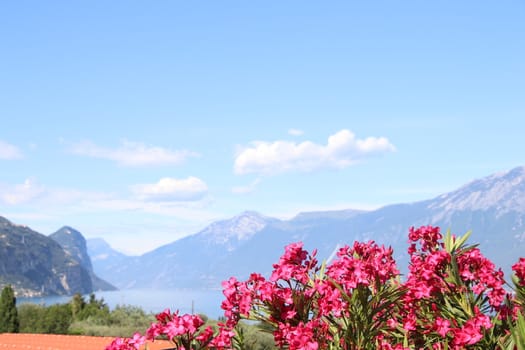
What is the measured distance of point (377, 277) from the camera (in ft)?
13.6

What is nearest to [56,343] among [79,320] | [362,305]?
[79,320]

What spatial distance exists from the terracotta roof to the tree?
3.51 metres

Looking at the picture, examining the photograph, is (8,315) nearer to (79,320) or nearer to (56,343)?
(79,320)

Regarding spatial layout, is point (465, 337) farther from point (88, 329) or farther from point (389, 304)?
point (88, 329)

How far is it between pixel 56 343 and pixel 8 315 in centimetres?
761

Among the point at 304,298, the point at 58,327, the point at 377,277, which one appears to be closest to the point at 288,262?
the point at 304,298

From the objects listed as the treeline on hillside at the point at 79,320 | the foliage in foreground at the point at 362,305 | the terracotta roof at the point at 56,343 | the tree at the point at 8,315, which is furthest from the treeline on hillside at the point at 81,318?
the foliage in foreground at the point at 362,305

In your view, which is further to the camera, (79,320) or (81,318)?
(81,318)

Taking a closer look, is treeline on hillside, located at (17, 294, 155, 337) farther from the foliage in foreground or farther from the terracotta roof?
the foliage in foreground

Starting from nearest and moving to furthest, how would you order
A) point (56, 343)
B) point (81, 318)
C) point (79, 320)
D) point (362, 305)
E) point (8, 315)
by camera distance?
1. point (362, 305)
2. point (56, 343)
3. point (8, 315)
4. point (79, 320)
5. point (81, 318)

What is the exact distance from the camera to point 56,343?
775 inches

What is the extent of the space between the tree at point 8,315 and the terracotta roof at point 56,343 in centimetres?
351

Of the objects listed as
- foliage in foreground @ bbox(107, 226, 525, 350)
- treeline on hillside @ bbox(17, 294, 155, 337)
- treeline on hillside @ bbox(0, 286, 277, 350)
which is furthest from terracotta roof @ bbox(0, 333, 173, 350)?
foliage in foreground @ bbox(107, 226, 525, 350)

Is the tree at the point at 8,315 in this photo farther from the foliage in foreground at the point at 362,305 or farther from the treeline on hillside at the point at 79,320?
the foliage in foreground at the point at 362,305
